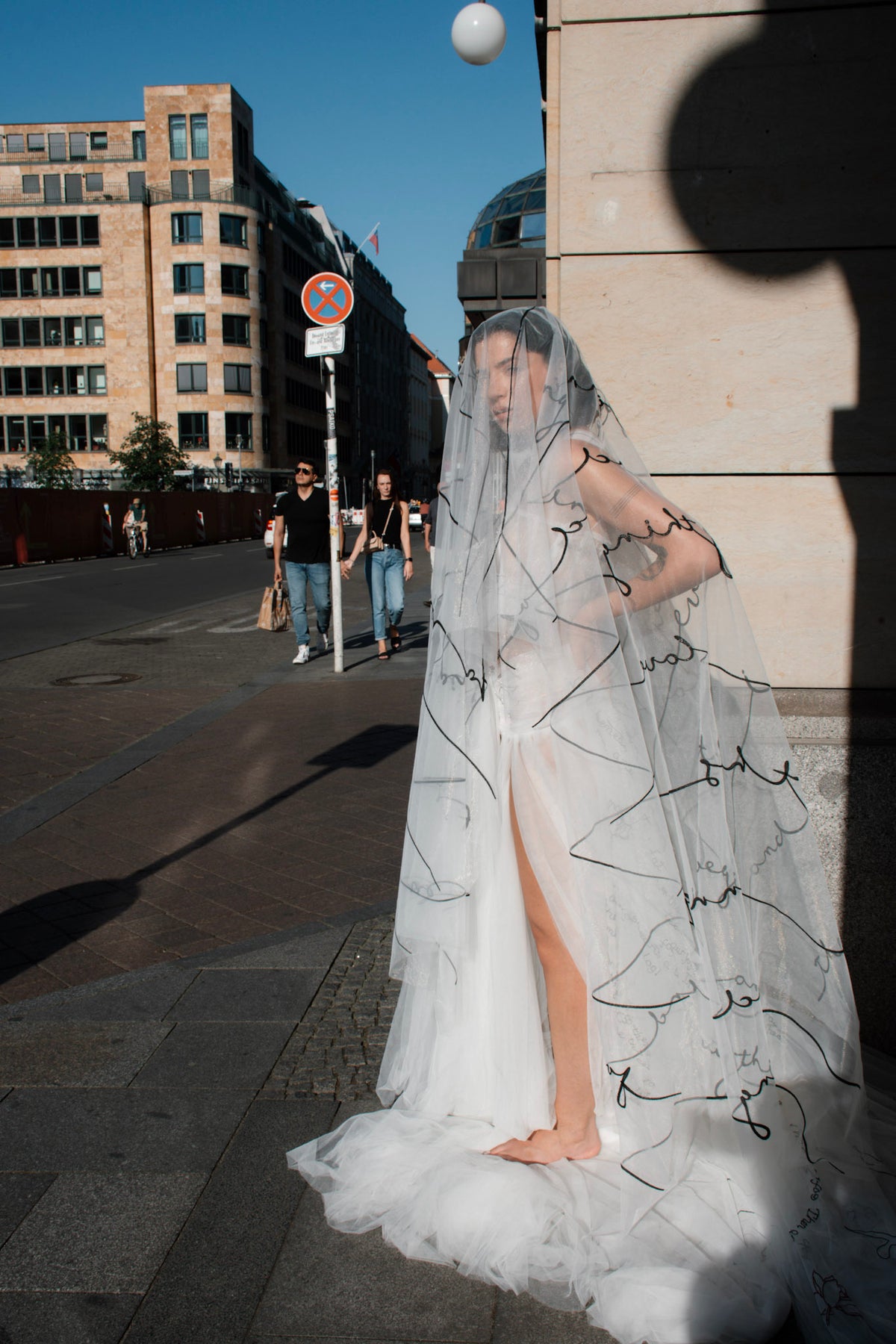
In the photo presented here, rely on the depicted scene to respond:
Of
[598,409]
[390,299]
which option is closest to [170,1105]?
[598,409]

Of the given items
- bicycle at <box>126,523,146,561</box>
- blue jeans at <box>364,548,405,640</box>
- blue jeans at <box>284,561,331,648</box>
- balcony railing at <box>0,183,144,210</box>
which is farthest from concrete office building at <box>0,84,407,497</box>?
blue jeans at <box>364,548,405,640</box>

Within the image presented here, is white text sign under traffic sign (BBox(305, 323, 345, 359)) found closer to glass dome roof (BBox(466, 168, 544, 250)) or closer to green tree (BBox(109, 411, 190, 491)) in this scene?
glass dome roof (BBox(466, 168, 544, 250))

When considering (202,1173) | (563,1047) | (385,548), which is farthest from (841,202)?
(385,548)

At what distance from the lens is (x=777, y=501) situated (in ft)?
10.6

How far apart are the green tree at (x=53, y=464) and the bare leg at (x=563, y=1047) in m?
53.6

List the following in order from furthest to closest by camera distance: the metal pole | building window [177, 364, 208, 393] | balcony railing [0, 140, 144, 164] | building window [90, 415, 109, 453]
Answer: balcony railing [0, 140, 144, 164] < building window [90, 415, 109, 453] < building window [177, 364, 208, 393] < the metal pole

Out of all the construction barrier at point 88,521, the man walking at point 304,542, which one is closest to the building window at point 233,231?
the construction barrier at point 88,521

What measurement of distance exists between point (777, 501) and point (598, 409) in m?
0.95

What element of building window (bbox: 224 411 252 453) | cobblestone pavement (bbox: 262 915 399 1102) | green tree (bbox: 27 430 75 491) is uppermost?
building window (bbox: 224 411 252 453)

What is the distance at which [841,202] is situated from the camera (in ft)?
10.2

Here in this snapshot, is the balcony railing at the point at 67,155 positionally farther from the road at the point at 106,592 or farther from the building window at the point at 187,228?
the road at the point at 106,592

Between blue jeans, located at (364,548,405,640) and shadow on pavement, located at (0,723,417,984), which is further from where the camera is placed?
blue jeans, located at (364,548,405,640)

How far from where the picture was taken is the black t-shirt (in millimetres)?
10594

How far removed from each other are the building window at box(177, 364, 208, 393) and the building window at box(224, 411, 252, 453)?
203 cm
